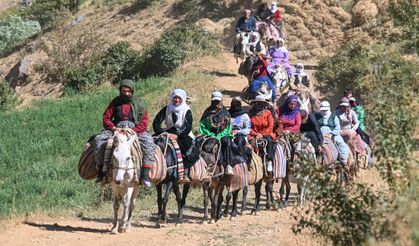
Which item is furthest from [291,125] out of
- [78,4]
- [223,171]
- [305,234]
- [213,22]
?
[78,4]

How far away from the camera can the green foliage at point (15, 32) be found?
58.1m

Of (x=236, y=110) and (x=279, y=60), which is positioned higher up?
(x=279, y=60)

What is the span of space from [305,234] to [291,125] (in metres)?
6.45

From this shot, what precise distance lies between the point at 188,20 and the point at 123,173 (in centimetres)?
3445

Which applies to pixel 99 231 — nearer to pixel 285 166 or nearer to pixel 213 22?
pixel 285 166

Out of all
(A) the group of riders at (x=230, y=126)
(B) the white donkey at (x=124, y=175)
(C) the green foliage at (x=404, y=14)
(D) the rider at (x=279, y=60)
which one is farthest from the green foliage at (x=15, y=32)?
(B) the white donkey at (x=124, y=175)

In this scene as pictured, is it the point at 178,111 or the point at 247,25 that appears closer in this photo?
the point at 178,111

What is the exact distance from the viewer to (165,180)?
1448 cm

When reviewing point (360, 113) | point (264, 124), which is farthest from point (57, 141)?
point (264, 124)

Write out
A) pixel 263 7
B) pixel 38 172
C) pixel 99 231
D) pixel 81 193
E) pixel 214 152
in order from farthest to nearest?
pixel 263 7 < pixel 38 172 < pixel 81 193 < pixel 214 152 < pixel 99 231

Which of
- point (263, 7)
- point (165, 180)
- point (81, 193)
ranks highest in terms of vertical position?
point (263, 7)

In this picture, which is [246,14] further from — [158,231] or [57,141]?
[158,231]

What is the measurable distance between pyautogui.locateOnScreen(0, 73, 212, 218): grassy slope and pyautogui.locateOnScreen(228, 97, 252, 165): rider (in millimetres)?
4361

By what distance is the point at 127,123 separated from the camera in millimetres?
13297
